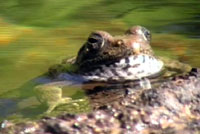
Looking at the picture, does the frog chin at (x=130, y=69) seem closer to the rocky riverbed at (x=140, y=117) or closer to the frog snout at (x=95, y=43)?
the frog snout at (x=95, y=43)

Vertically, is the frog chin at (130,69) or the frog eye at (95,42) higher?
the frog eye at (95,42)

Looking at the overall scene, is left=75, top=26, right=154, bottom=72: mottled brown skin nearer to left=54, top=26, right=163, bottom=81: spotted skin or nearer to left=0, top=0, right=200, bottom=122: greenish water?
left=54, top=26, right=163, bottom=81: spotted skin

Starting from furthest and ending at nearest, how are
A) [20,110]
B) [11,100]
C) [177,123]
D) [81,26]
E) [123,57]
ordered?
1. [81,26]
2. [123,57]
3. [11,100]
4. [20,110]
5. [177,123]

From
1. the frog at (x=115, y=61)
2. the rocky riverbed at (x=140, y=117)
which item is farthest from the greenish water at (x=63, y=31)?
the rocky riverbed at (x=140, y=117)

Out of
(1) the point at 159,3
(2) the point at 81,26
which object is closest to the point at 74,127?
(2) the point at 81,26

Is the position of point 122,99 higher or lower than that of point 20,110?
higher

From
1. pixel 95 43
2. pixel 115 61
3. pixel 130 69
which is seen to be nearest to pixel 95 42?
pixel 95 43

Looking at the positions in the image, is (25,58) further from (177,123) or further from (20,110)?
(177,123)
